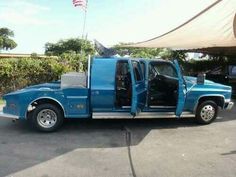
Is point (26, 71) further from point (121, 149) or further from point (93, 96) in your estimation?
point (121, 149)

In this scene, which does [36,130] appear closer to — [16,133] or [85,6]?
[16,133]

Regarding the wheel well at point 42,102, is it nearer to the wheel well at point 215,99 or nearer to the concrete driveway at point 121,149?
the concrete driveway at point 121,149

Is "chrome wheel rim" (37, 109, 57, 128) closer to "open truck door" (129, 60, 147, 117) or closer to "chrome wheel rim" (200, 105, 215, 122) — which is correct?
"open truck door" (129, 60, 147, 117)

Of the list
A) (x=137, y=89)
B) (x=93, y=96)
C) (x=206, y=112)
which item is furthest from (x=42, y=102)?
(x=206, y=112)

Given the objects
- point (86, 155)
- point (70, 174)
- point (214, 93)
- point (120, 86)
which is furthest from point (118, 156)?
point (214, 93)

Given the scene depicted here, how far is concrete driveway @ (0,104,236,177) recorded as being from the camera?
6.23 m

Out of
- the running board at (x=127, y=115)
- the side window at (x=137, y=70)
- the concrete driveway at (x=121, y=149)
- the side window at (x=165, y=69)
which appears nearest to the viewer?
the concrete driveway at (x=121, y=149)

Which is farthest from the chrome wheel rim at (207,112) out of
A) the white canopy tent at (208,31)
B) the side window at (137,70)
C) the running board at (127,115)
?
the white canopy tent at (208,31)

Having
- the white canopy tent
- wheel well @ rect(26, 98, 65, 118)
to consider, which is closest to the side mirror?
wheel well @ rect(26, 98, 65, 118)

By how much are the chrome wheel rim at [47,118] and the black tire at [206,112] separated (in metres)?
3.65

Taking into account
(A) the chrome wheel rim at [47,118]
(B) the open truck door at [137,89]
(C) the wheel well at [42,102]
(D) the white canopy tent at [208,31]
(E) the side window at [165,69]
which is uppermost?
(D) the white canopy tent at [208,31]

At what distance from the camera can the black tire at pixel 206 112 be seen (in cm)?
969

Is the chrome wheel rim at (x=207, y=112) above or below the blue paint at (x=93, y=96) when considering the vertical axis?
below

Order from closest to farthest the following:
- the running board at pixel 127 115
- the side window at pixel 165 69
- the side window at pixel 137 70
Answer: the running board at pixel 127 115
the side window at pixel 137 70
the side window at pixel 165 69
